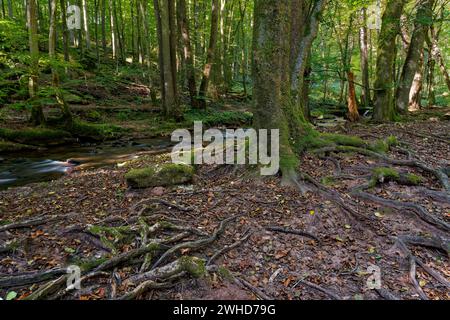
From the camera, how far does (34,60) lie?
1055 cm

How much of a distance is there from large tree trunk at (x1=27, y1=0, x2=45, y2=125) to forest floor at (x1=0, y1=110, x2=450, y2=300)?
6506 mm

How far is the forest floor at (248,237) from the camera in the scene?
325cm

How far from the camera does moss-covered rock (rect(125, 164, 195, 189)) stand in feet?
19.3

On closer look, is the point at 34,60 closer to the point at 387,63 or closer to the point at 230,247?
the point at 230,247

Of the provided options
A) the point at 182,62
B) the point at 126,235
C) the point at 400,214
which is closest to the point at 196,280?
the point at 126,235

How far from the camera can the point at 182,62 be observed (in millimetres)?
18844

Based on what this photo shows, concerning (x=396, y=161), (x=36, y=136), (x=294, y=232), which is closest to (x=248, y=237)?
(x=294, y=232)

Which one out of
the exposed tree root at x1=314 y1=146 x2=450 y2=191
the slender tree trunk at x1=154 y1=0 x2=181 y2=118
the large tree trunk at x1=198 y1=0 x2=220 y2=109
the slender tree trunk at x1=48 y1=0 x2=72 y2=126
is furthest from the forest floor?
the large tree trunk at x1=198 y1=0 x2=220 y2=109

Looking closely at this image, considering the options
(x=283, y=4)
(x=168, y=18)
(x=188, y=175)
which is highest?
(x=168, y=18)

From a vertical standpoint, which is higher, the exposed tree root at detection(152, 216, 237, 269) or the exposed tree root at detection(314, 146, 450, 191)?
the exposed tree root at detection(314, 146, 450, 191)

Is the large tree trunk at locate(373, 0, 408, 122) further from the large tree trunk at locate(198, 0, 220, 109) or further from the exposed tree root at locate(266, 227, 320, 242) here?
→ the exposed tree root at locate(266, 227, 320, 242)

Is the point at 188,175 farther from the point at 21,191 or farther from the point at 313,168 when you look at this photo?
the point at 21,191

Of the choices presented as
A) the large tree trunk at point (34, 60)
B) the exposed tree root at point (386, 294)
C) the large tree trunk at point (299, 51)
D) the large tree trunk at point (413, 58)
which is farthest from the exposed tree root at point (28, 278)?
the large tree trunk at point (413, 58)
